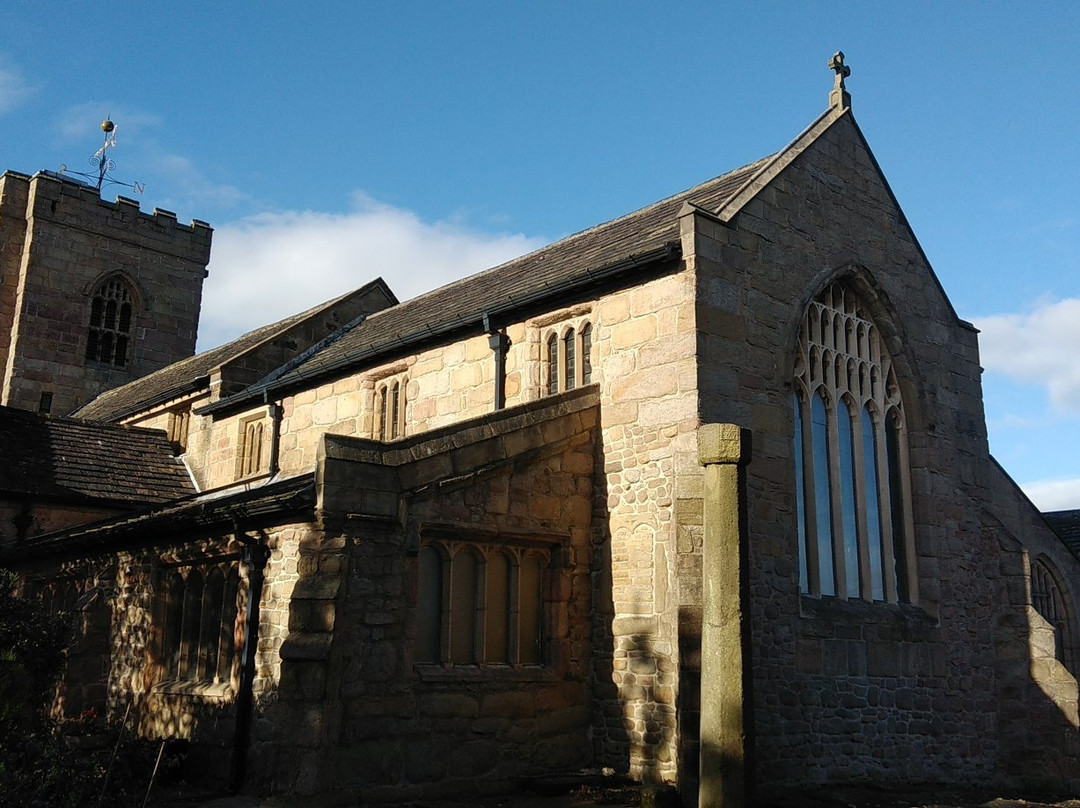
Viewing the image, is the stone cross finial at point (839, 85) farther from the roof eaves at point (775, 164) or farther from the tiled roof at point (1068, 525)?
the tiled roof at point (1068, 525)

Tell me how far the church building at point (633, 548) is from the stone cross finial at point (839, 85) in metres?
0.08

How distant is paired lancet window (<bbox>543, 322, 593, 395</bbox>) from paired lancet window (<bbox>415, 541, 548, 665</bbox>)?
270 centimetres

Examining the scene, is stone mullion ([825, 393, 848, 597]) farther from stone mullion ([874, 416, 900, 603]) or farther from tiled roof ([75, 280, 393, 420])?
tiled roof ([75, 280, 393, 420])

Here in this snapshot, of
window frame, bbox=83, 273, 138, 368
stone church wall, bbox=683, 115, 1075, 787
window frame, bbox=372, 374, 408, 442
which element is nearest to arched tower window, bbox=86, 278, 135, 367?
window frame, bbox=83, 273, 138, 368

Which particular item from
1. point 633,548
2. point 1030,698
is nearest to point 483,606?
point 633,548

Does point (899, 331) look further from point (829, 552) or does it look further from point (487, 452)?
point (487, 452)

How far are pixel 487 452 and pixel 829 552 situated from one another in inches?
215

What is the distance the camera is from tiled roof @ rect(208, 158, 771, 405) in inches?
594

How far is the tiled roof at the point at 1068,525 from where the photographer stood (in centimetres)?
2525

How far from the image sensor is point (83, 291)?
34906mm

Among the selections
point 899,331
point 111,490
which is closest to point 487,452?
point 899,331

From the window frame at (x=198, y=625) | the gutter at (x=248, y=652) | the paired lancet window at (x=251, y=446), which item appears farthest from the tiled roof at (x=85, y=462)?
the gutter at (x=248, y=652)

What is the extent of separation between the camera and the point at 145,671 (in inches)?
542

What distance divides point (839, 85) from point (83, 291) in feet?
88.7
